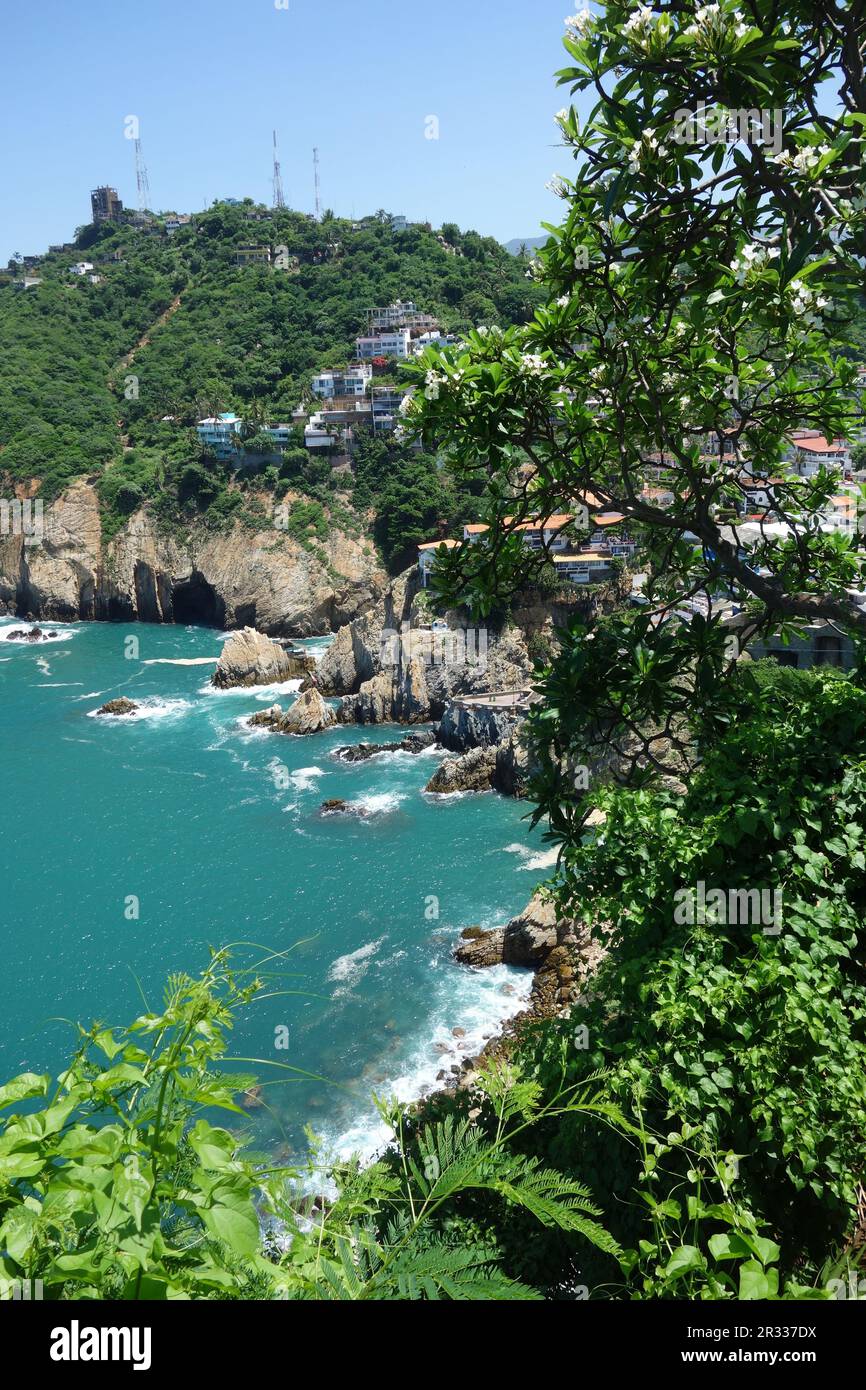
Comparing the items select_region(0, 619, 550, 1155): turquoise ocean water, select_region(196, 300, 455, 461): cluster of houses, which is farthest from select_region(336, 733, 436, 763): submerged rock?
select_region(196, 300, 455, 461): cluster of houses

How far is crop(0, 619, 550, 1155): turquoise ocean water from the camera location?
1923 cm

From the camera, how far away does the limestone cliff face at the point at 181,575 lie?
5366 cm

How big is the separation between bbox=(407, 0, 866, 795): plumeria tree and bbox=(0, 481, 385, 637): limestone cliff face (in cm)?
4834

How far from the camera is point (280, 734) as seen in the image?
38938 mm

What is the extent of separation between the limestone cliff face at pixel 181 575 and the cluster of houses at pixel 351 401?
703 cm

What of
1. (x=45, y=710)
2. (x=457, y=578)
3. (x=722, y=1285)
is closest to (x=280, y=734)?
(x=45, y=710)

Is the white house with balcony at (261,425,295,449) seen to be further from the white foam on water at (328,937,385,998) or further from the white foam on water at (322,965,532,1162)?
the white foam on water at (322,965,532,1162)

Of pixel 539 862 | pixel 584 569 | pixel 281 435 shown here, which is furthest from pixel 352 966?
pixel 281 435

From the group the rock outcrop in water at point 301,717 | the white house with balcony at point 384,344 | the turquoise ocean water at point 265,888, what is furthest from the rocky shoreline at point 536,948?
the white house with balcony at point 384,344

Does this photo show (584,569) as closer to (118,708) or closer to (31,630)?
(118,708)

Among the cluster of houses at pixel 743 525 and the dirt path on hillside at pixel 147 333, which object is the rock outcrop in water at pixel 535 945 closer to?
the cluster of houses at pixel 743 525

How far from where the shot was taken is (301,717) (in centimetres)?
3919

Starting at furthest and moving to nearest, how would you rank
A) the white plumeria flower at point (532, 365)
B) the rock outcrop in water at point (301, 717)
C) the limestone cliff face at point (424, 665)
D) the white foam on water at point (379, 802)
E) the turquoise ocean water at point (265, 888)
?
the rock outcrop in water at point (301, 717) < the limestone cliff face at point (424, 665) < the white foam on water at point (379, 802) < the turquoise ocean water at point (265, 888) < the white plumeria flower at point (532, 365)
